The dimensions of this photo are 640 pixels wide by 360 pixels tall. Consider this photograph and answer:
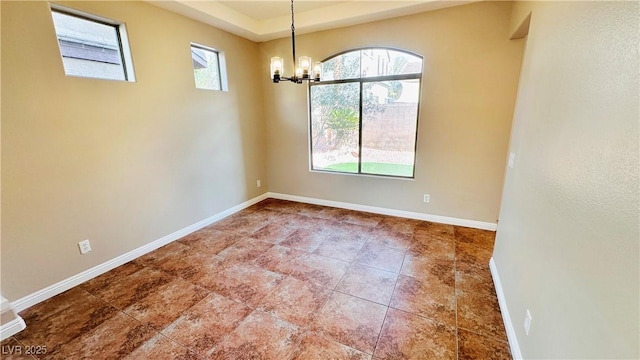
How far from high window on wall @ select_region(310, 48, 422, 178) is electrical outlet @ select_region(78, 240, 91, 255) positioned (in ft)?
10.2

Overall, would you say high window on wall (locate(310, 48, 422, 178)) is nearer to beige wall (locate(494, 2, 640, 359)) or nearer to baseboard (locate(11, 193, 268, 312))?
beige wall (locate(494, 2, 640, 359))

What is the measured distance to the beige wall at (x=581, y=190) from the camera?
791mm

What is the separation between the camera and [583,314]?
37.4 inches

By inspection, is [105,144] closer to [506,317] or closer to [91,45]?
[91,45]

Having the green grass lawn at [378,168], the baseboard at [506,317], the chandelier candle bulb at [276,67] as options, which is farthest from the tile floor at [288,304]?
the chandelier candle bulb at [276,67]

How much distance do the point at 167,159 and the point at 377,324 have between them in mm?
2925

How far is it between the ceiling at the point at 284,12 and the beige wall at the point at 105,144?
23 centimetres

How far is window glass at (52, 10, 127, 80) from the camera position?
2.27 metres

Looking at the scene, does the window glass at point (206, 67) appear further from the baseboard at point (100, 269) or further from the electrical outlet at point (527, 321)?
the electrical outlet at point (527, 321)

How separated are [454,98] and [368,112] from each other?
114 cm

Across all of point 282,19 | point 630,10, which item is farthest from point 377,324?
point 282,19

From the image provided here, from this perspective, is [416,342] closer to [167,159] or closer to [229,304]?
[229,304]

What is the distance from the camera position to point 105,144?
256 cm

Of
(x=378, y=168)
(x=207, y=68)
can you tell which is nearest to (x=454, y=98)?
(x=378, y=168)
